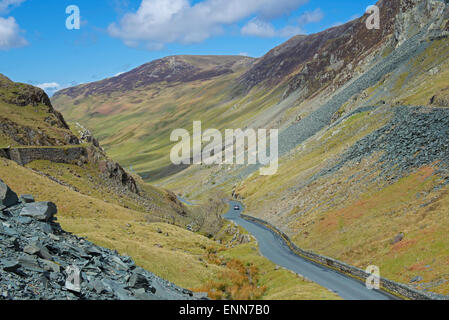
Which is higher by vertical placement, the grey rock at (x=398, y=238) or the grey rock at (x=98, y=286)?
the grey rock at (x=398, y=238)

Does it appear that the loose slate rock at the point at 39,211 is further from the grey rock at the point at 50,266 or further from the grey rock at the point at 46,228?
the grey rock at the point at 50,266

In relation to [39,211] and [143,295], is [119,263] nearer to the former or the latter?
[143,295]

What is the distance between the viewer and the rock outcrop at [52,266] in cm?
1780

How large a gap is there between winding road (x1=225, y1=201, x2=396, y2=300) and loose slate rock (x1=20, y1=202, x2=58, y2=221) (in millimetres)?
24408

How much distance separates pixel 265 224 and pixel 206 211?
1817 cm

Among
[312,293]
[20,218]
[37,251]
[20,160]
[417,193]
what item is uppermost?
[20,160]

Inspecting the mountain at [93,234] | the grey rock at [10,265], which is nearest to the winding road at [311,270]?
the mountain at [93,234]

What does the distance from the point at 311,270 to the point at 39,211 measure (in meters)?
28.0

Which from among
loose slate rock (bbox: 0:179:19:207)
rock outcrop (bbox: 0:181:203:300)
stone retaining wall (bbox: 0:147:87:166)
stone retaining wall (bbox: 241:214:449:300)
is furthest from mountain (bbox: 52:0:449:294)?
stone retaining wall (bbox: 0:147:87:166)

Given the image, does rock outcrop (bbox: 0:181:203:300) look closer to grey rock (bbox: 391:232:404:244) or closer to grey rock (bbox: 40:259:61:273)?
grey rock (bbox: 40:259:61:273)

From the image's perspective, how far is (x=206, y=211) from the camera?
3361 inches

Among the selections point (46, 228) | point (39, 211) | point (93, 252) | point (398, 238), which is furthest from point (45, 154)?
point (398, 238)
